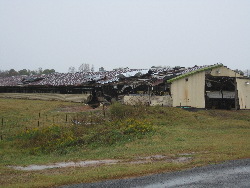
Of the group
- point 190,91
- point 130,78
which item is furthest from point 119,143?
point 130,78

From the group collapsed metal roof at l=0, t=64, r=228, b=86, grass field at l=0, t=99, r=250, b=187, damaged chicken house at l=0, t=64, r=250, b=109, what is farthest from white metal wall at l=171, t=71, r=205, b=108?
grass field at l=0, t=99, r=250, b=187

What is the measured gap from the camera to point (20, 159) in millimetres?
14484

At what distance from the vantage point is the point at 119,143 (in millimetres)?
15875

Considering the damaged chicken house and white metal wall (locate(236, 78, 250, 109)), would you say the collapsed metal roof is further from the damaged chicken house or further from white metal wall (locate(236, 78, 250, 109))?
white metal wall (locate(236, 78, 250, 109))

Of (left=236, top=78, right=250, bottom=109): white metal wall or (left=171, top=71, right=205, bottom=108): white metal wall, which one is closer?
(left=171, top=71, right=205, bottom=108): white metal wall

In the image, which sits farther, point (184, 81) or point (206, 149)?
point (184, 81)

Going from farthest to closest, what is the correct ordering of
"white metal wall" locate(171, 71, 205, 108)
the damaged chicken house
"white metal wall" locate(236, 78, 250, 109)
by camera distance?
"white metal wall" locate(236, 78, 250, 109) → the damaged chicken house → "white metal wall" locate(171, 71, 205, 108)

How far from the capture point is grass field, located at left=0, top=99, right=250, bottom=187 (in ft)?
34.2

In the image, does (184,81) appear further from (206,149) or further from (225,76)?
(206,149)

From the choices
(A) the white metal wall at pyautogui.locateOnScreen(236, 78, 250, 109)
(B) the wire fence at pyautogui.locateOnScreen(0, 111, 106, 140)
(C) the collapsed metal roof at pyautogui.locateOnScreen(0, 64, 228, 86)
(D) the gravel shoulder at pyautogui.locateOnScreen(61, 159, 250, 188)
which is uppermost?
(C) the collapsed metal roof at pyautogui.locateOnScreen(0, 64, 228, 86)

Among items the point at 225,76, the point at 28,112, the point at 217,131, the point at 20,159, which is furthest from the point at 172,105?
the point at 20,159

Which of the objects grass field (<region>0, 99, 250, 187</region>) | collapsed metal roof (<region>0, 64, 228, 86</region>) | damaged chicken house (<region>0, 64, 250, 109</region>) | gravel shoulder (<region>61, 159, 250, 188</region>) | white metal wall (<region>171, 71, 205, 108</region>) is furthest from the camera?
collapsed metal roof (<region>0, 64, 228, 86</region>)

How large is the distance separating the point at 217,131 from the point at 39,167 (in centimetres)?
1103

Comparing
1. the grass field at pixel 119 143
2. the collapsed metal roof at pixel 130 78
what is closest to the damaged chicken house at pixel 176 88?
the collapsed metal roof at pixel 130 78
